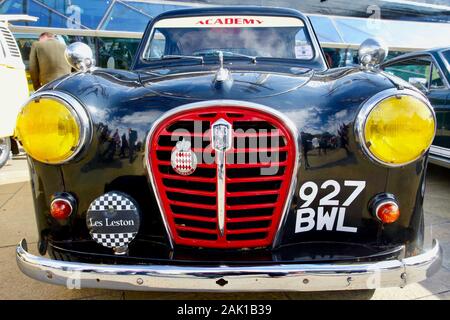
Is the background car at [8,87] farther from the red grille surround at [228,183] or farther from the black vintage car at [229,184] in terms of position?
the red grille surround at [228,183]

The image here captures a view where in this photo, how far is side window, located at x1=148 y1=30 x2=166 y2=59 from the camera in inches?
122

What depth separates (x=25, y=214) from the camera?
3.55m

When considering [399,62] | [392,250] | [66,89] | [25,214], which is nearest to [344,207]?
[392,250]

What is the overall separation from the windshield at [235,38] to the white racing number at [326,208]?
1.48 m

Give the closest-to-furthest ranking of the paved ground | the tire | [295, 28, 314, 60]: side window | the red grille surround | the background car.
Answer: the red grille surround
the paved ground
[295, 28, 314, 60]: side window
the background car
the tire

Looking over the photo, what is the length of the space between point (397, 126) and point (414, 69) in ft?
13.6

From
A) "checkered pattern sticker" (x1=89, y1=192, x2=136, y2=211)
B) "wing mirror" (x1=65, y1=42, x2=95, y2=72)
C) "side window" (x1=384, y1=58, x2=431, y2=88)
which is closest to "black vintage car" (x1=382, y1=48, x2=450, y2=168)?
"side window" (x1=384, y1=58, x2=431, y2=88)

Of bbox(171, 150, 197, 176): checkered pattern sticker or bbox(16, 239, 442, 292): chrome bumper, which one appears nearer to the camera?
bbox(16, 239, 442, 292): chrome bumper

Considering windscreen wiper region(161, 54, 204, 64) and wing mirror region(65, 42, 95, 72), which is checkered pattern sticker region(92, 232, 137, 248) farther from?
windscreen wiper region(161, 54, 204, 64)

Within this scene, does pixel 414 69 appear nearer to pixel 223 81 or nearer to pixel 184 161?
pixel 223 81

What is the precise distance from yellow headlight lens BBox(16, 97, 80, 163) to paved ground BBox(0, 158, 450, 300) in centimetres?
54

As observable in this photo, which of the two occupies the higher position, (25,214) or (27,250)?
(27,250)

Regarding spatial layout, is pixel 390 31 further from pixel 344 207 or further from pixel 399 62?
pixel 344 207

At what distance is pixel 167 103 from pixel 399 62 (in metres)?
4.45
